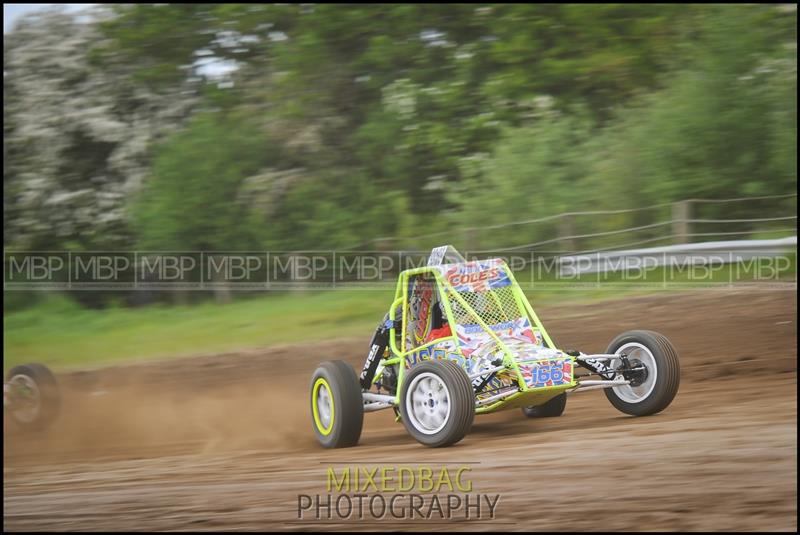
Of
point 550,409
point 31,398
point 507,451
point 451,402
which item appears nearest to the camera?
point 451,402

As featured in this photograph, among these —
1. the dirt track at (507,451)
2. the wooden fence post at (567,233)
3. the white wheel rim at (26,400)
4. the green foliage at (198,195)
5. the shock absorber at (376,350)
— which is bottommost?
the dirt track at (507,451)

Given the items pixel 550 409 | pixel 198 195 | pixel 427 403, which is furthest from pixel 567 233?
pixel 427 403

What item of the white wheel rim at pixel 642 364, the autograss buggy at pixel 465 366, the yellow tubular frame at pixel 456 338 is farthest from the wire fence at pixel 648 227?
the yellow tubular frame at pixel 456 338

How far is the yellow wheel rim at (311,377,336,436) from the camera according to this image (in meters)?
8.05

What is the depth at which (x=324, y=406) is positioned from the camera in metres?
8.13

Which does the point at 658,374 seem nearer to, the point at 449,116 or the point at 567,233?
the point at 567,233

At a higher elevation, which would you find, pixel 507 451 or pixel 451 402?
pixel 451 402

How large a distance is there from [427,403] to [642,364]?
1854 mm

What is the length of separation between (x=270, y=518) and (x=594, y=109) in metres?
15.5

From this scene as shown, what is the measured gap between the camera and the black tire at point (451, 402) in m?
6.69

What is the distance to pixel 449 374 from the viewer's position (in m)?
6.75

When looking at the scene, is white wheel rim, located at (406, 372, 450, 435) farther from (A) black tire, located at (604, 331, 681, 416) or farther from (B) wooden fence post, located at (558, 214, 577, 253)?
(B) wooden fence post, located at (558, 214, 577, 253)

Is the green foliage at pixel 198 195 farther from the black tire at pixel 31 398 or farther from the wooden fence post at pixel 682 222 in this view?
the black tire at pixel 31 398

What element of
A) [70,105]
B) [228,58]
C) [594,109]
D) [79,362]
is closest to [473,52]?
[594,109]
